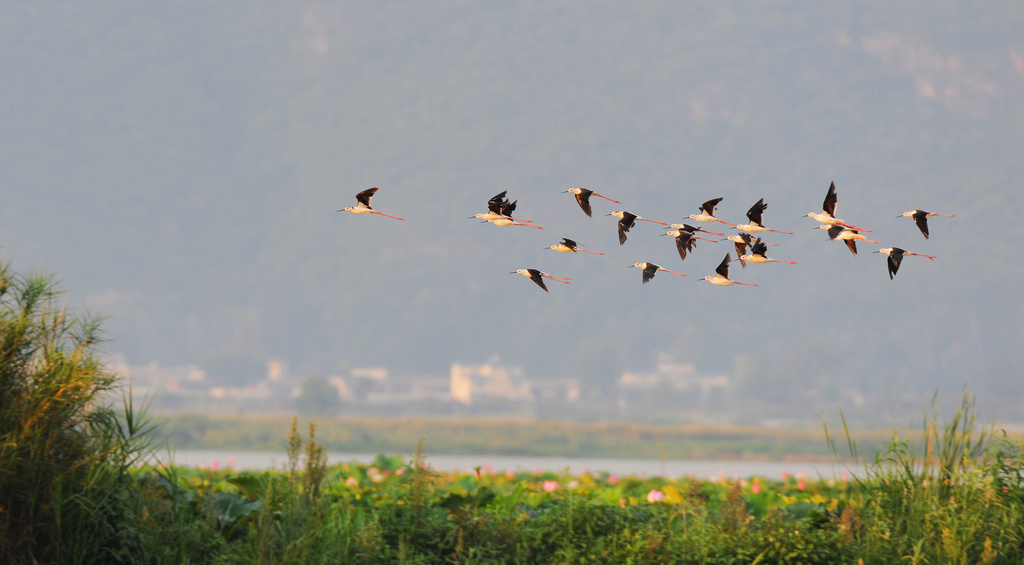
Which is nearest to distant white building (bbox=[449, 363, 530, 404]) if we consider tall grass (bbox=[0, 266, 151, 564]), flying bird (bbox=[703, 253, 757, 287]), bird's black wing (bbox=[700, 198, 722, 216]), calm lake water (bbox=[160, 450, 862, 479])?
calm lake water (bbox=[160, 450, 862, 479])

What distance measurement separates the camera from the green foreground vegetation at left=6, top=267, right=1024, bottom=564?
5.37 metres

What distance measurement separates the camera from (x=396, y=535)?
6.10 meters

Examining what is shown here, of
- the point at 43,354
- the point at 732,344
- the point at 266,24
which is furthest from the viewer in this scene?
the point at 266,24

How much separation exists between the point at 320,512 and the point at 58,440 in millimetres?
1731

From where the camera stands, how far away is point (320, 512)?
543 cm

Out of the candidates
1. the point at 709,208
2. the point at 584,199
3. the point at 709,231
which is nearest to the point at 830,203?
the point at 709,208

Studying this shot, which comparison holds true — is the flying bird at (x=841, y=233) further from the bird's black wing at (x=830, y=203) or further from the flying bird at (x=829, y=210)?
the bird's black wing at (x=830, y=203)

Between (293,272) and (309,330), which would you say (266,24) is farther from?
(309,330)

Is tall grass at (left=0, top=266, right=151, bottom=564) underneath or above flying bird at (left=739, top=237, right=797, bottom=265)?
underneath

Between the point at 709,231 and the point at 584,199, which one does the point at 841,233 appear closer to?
the point at 709,231

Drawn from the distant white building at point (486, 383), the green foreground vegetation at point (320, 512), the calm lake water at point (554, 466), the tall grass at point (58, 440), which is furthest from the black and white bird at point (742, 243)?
the distant white building at point (486, 383)

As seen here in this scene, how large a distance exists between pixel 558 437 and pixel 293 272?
5609cm

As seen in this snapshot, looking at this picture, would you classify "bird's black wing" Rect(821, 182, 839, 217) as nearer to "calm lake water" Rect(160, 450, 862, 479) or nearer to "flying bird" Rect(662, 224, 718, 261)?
"flying bird" Rect(662, 224, 718, 261)

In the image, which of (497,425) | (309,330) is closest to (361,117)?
(309,330)
